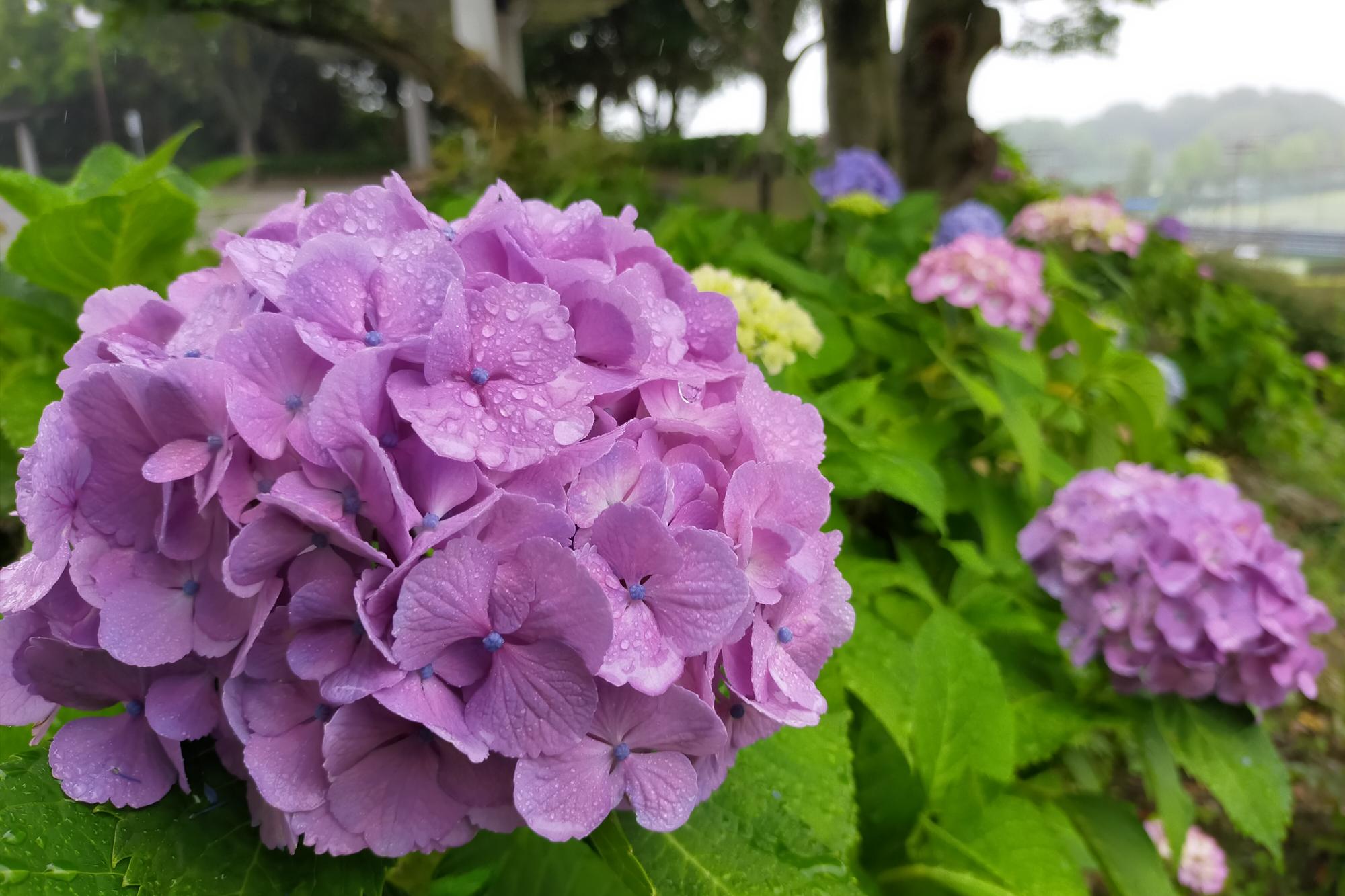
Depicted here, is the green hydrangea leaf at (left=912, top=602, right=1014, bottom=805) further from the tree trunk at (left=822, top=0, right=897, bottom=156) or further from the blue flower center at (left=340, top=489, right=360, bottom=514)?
the tree trunk at (left=822, top=0, right=897, bottom=156)

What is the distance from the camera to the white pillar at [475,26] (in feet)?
19.7

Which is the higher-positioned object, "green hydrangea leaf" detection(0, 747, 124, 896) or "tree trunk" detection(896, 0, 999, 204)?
"tree trunk" detection(896, 0, 999, 204)

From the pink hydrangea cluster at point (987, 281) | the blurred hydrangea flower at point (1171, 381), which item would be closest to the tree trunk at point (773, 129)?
the pink hydrangea cluster at point (987, 281)

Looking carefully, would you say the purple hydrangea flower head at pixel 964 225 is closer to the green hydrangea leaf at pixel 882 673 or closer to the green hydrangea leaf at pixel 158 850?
the green hydrangea leaf at pixel 882 673

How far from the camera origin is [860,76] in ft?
11.1

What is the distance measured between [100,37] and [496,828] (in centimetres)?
428

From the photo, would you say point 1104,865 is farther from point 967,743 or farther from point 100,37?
point 100,37

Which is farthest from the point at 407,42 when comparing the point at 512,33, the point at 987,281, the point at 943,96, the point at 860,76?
the point at 987,281

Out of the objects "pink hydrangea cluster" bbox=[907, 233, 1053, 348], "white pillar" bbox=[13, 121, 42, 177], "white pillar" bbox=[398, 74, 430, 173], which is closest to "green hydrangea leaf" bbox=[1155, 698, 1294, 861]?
"pink hydrangea cluster" bbox=[907, 233, 1053, 348]

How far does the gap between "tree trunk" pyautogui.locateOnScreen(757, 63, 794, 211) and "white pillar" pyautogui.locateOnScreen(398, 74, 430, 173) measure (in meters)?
2.90

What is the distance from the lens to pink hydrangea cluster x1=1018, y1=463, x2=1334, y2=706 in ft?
3.71

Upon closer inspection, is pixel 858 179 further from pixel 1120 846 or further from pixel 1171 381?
pixel 1120 846

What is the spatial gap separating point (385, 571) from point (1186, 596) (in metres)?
1.15

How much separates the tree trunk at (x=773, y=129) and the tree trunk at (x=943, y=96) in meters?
0.55
